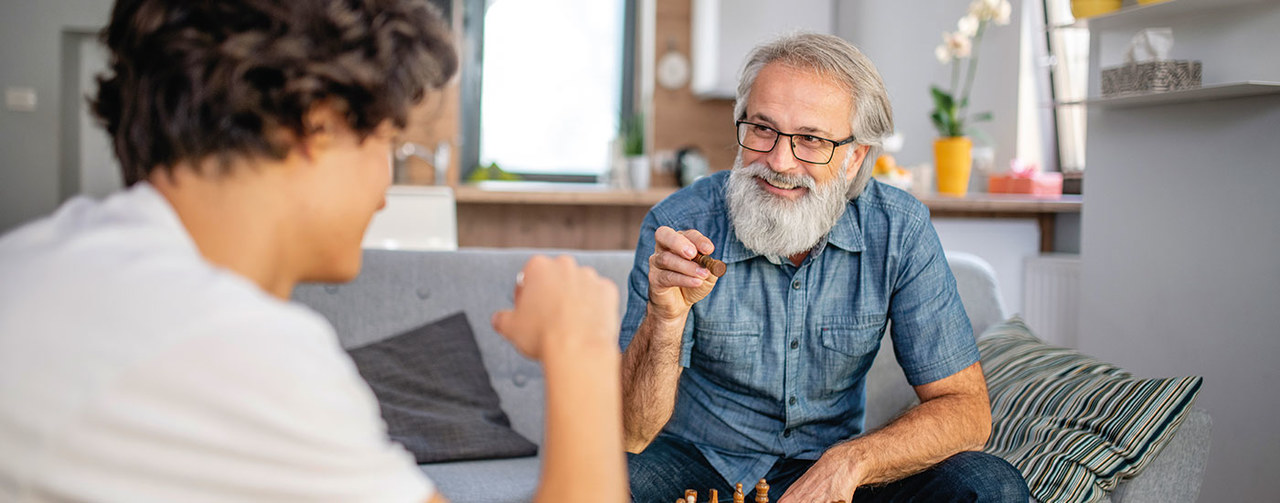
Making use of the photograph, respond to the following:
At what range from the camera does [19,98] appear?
6328mm

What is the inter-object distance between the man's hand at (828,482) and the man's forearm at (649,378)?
0.27 metres

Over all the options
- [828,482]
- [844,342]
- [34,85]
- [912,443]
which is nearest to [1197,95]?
[844,342]

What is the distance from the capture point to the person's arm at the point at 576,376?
0.72 metres

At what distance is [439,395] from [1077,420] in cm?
130

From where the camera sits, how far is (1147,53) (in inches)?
100

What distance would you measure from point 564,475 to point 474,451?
4.75 ft

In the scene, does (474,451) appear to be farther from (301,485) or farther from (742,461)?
(301,485)

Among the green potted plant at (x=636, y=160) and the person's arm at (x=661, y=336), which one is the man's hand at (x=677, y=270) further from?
the green potted plant at (x=636, y=160)

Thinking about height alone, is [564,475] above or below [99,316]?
below

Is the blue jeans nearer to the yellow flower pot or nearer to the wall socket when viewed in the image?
the yellow flower pot

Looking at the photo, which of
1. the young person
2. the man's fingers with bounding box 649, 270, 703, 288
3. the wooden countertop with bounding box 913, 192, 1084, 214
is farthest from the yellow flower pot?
the young person

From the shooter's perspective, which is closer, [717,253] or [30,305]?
[30,305]

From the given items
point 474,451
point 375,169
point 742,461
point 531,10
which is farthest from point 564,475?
point 531,10

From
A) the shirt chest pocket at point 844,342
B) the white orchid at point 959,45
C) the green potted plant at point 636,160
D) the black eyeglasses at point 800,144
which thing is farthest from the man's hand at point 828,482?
the green potted plant at point 636,160
